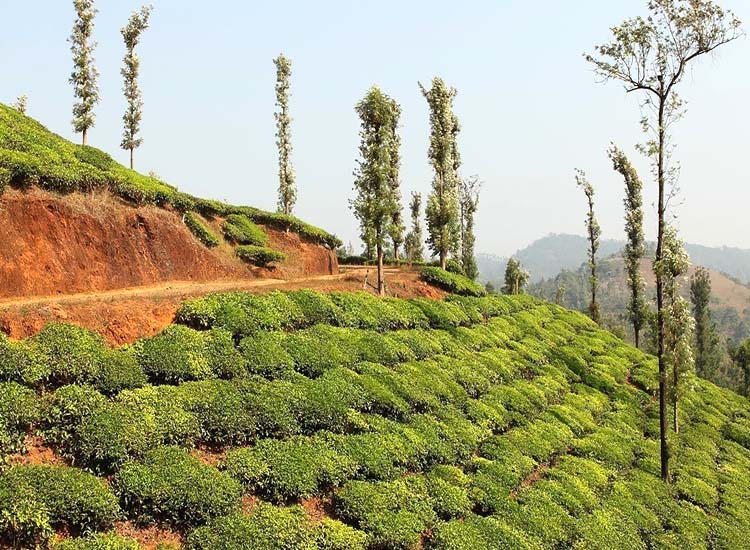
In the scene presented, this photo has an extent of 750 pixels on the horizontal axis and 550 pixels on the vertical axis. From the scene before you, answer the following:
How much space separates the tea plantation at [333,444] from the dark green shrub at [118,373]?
0.05 meters

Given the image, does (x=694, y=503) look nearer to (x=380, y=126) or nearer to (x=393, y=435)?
(x=393, y=435)

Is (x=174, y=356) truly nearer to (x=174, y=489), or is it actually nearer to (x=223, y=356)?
(x=223, y=356)

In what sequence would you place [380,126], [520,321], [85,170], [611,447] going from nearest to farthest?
[85,170]
[611,447]
[380,126]
[520,321]

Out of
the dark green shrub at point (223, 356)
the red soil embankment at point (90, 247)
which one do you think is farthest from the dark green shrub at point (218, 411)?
the red soil embankment at point (90, 247)

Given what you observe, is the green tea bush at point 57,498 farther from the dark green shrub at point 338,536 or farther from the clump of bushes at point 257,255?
the clump of bushes at point 257,255

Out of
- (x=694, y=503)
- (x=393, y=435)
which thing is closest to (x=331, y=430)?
(x=393, y=435)

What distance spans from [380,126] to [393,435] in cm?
1844

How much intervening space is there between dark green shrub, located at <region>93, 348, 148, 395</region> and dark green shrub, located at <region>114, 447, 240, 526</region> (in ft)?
7.07

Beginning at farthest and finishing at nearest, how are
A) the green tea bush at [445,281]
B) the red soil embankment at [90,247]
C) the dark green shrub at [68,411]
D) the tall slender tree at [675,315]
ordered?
the green tea bush at [445,281] < the tall slender tree at [675,315] < the red soil embankment at [90,247] < the dark green shrub at [68,411]

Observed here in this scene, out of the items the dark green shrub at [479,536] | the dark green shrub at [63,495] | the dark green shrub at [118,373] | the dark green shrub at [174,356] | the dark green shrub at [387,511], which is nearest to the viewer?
the dark green shrub at [63,495]

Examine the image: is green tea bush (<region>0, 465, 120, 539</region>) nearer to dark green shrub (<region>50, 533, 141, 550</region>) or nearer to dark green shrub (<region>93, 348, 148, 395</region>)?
dark green shrub (<region>50, 533, 141, 550</region>)

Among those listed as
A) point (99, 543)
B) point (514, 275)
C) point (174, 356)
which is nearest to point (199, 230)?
point (174, 356)

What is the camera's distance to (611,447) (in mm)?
22391

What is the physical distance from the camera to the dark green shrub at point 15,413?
10812 mm
